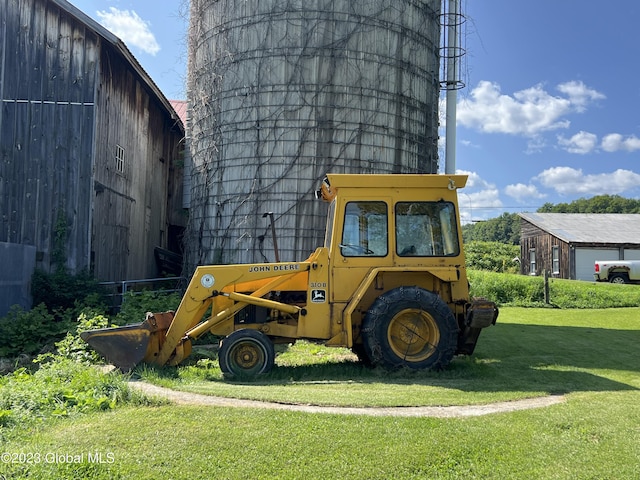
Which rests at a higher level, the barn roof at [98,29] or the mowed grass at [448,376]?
the barn roof at [98,29]

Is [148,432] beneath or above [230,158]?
beneath

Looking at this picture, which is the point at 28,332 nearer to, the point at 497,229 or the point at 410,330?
the point at 410,330

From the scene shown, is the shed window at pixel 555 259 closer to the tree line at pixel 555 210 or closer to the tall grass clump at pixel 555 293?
the tall grass clump at pixel 555 293

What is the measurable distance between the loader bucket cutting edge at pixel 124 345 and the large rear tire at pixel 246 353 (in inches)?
45.9

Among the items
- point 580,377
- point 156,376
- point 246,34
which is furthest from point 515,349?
point 246,34

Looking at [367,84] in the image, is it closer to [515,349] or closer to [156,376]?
[515,349]

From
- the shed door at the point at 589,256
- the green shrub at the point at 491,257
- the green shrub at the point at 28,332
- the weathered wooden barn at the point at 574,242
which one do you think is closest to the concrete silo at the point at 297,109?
the green shrub at the point at 28,332

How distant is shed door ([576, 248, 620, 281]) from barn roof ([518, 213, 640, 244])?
504mm

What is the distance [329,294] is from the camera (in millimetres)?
8039

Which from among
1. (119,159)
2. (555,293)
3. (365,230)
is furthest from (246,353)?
(555,293)

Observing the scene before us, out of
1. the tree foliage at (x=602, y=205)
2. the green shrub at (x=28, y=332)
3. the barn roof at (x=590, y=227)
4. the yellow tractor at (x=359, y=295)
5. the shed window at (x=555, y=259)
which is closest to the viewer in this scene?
the yellow tractor at (x=359, y=295)

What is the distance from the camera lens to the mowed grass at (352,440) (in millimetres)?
3992

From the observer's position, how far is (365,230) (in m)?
8.16

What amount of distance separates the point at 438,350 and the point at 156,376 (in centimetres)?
402
